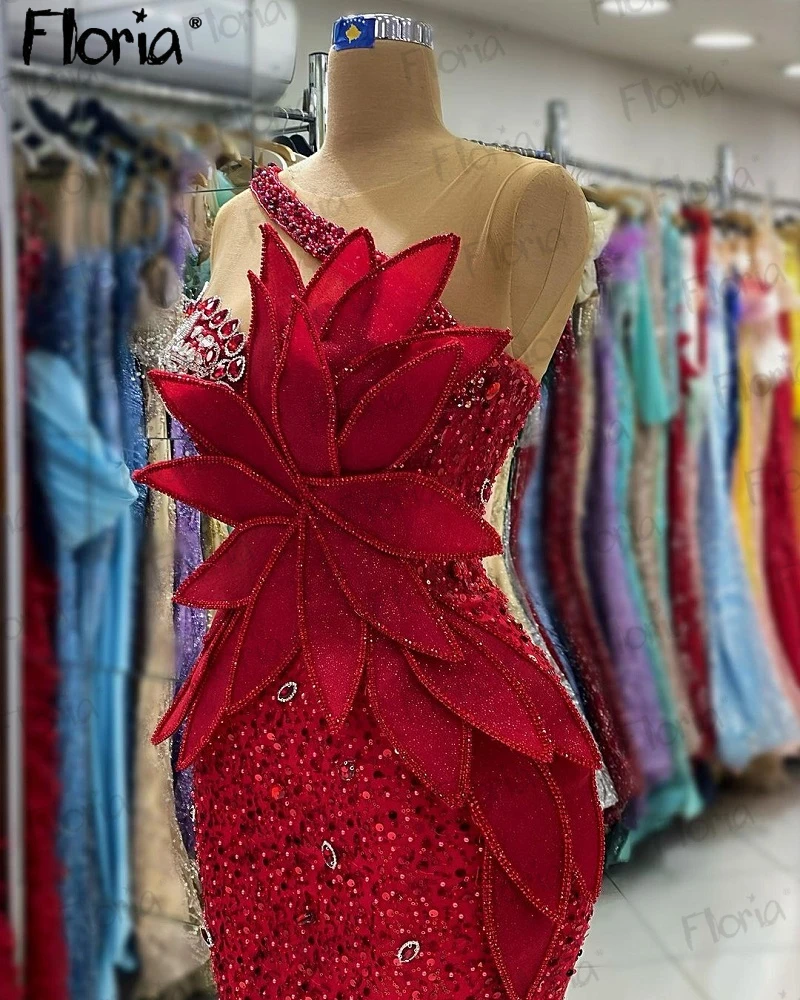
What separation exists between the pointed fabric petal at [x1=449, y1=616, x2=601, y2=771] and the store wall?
2.04ft

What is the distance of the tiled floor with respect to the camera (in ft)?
5.19

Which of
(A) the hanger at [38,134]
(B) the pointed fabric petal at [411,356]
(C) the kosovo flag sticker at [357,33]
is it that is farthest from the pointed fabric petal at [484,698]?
(A) the hanger at [38,134]

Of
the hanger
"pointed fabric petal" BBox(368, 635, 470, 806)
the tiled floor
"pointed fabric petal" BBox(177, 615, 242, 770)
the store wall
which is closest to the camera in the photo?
"pointed fabric petal" BBox(368, 635, 470, 806)

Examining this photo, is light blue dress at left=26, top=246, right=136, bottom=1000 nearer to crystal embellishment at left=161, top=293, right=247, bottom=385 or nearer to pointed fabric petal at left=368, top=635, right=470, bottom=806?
crystal embellishment at left=161, top=293, right=247, bottom=385

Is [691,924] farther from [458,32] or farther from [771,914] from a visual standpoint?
[458,32]

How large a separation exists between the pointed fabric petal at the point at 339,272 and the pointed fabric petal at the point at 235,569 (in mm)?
189

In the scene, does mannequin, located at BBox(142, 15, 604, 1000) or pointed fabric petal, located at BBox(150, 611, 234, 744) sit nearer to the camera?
mannequin, located at BBox(142, 15, 604, 1000)

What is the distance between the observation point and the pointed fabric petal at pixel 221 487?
3.34 feet

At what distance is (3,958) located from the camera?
6.01ft

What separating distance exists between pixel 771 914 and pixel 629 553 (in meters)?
0.60

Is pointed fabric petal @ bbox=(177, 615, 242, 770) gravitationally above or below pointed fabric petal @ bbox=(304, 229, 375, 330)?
below

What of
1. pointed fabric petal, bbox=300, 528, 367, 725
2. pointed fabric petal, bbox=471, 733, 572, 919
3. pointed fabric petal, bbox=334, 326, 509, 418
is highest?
pointed fabric petal, bbox=334, 326, 509, 418

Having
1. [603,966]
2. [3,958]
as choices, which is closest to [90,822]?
[3,958]

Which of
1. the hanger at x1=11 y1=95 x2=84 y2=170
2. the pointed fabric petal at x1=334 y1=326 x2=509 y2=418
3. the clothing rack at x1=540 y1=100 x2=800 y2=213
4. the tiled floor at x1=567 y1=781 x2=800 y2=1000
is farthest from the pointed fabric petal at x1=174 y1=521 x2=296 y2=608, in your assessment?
the hanger at x1=11 y1=95 x2=84 y2=170
